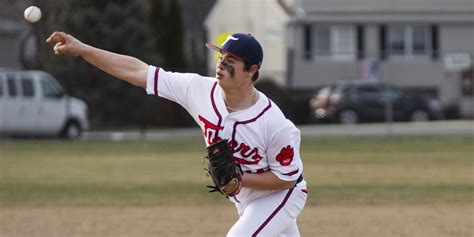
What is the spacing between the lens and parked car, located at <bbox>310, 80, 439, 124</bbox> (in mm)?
34000

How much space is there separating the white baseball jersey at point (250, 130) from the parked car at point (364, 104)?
2798 cm

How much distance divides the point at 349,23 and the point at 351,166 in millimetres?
23815

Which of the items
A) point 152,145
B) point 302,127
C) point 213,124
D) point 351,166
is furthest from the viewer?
point 302,127

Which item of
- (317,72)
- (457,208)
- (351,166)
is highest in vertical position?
(457,208)

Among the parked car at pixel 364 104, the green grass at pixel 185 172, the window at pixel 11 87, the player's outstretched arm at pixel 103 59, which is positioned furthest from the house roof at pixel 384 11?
the player's outstretched arm at pixel 103 59

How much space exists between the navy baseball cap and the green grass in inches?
331

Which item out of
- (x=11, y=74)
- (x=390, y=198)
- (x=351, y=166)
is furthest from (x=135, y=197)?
(x=11, y=74)

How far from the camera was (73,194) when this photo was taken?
1506 centimetres

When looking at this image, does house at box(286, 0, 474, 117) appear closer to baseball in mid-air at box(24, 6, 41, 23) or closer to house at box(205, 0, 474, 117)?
house at box(205, 0, 474, 117)

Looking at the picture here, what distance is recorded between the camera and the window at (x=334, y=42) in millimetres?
42875

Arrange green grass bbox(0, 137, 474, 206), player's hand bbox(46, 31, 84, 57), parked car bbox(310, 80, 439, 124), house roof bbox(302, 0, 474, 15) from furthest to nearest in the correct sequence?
house roof bbox(302, 0, 474, 15) < parked car bbox(310, 80, 439, 124) < green grass bbox(0, 137, 474, 206) < player's hand bbox(46, 31, 84, 57)

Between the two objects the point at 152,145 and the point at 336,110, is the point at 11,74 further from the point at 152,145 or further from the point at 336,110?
the point at 336,110

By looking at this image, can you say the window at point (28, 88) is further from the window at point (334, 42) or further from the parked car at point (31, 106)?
the window at point (334, 42)

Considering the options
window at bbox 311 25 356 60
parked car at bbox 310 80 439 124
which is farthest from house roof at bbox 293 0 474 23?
parked car at bbox 310 80 439 124
